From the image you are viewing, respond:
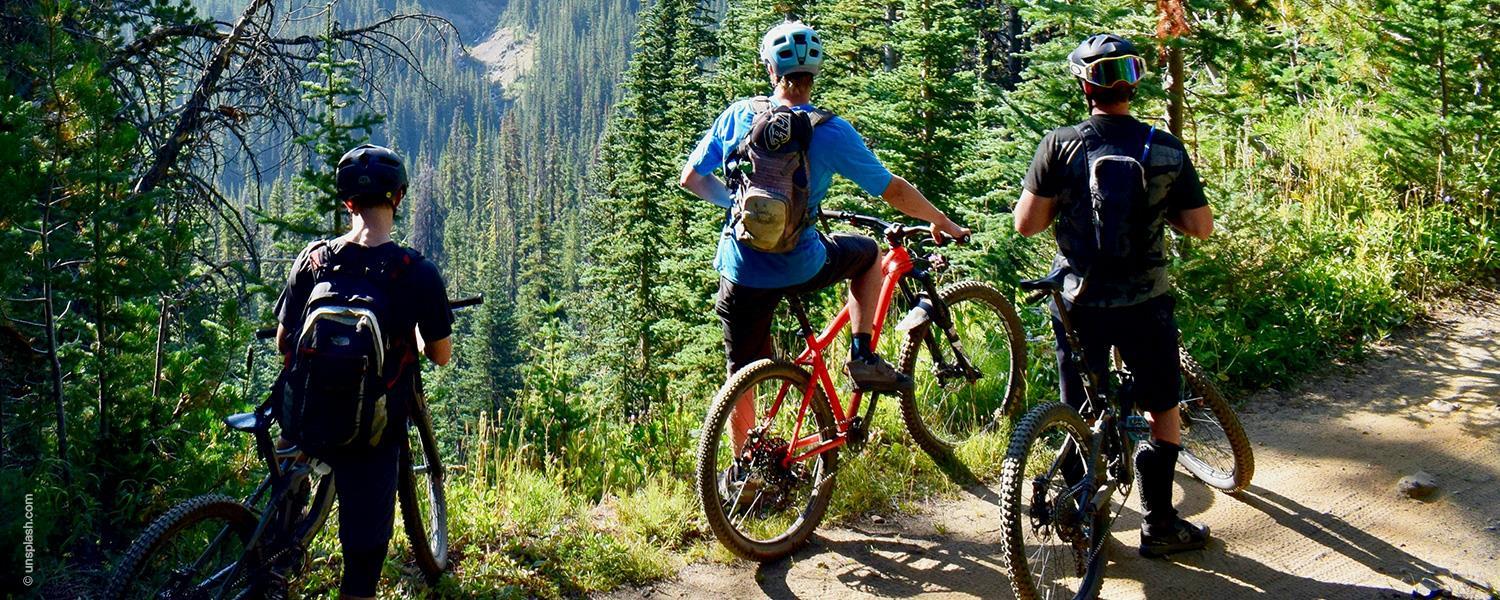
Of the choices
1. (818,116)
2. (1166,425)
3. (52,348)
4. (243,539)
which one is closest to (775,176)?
(818,116)

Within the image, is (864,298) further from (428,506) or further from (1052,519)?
(428,506)

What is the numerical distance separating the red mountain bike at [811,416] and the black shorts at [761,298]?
140mm

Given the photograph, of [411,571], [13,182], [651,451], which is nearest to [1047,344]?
[651,451]

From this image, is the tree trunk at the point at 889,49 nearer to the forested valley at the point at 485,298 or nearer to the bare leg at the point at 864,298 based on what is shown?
the forested valley at the point at 485,298

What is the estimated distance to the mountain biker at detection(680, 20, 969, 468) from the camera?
4.32 meters

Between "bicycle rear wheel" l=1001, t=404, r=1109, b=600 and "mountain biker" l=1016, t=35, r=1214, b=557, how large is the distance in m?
0.33

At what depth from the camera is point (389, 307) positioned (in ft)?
11.2

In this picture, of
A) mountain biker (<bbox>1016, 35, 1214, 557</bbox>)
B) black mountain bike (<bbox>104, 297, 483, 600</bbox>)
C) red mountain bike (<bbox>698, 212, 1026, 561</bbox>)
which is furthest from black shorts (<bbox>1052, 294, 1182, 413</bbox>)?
black mountain bike (<bbox>104, 297, 483, 600</bbox>)

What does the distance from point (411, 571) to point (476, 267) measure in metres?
119

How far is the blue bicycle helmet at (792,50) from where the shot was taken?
4258 millimetres

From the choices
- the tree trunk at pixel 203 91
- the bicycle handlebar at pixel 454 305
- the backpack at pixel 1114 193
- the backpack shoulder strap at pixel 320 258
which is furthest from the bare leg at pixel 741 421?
the tree trunk at pixel 203 91

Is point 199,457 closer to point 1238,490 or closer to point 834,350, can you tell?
point 834,350

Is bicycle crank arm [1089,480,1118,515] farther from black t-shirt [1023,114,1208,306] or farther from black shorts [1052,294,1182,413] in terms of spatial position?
black t-shirt [1023,114,1208,306]

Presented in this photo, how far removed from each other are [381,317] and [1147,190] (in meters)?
2.77
